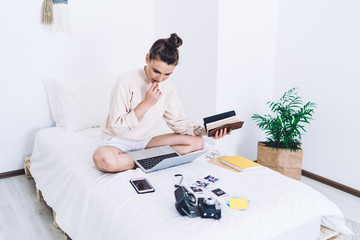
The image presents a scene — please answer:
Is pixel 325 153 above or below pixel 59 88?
below

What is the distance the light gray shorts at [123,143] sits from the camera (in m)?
1.74

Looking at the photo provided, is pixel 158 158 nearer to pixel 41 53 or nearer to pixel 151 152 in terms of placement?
pixel 151 152

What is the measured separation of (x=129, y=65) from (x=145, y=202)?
1873 millimetres

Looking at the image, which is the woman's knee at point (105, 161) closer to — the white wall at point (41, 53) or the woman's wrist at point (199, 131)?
the woman's wrist at point (199, 131)

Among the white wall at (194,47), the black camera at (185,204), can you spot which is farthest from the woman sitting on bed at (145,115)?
the white wall at (194,47)

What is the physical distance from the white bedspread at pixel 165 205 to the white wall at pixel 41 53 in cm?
81

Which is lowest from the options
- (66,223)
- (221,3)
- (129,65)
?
(66,223)

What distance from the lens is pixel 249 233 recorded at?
1168 mm

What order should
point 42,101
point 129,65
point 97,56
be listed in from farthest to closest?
point 129,65 → point 97,56 → point 42,101

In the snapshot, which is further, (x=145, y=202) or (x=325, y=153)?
(x=325, y=153)

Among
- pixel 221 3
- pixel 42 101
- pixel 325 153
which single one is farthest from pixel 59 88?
pixel 325 153

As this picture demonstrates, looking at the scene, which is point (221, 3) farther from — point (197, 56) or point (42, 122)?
point (42, 122)

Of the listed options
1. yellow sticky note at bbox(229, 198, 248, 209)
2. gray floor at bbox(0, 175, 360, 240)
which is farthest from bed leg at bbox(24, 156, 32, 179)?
yellow sticky note at bbox(229, 198, 248, 209)

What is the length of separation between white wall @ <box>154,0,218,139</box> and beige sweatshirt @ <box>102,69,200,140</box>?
0.70 m
